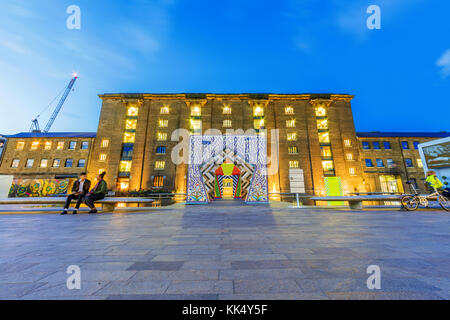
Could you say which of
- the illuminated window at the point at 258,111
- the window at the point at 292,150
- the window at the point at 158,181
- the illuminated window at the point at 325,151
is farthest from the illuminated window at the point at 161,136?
the illuminated window at the point at 325,151

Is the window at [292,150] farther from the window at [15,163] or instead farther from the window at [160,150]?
the window at [15,163]

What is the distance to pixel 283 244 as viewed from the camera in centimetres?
295

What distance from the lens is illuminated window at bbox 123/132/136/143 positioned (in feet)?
89.2

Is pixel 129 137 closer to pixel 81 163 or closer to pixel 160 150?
pixel 160 150

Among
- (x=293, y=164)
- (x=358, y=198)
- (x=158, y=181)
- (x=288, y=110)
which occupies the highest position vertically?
(x=288, y=110)

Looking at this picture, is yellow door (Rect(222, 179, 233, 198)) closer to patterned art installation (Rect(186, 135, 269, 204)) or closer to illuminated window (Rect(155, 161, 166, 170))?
illuminated window (Rect(155, 161, 166, 170))

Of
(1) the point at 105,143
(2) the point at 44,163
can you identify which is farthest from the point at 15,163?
(1) the point at 105,143

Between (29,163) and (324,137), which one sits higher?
(324,137)

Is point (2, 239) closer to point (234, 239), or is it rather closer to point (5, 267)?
point (5, 267)

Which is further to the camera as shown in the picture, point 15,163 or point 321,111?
point 321,111

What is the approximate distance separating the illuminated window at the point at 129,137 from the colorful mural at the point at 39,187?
982 cm

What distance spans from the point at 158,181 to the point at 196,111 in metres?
12.5

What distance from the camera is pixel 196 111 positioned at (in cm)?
2795
